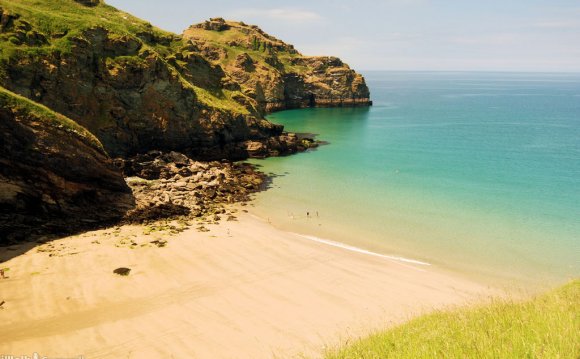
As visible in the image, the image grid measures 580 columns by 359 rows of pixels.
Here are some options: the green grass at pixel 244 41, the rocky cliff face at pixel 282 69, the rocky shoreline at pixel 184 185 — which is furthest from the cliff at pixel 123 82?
the green grass at pixel 244 41

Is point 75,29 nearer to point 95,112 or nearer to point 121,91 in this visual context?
point 121,91

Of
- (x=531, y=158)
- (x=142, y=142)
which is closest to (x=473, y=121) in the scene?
(x=531, y=158)

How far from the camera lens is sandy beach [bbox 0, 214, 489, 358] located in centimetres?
1648

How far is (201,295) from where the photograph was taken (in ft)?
68.8

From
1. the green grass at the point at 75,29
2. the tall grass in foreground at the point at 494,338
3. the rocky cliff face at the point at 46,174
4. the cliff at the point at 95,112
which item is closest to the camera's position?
the tall grass in foreground at the point at 494,338

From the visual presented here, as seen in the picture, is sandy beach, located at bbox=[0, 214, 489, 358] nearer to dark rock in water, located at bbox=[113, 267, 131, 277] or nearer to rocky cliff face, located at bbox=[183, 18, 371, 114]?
dark rock in water, located at bbox=[113, 267, 131, 277]

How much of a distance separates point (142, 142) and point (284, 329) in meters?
39.7

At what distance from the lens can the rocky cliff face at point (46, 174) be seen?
1046 inches

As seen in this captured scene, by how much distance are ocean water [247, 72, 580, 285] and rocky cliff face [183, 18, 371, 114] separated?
60110mm

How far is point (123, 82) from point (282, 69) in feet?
339

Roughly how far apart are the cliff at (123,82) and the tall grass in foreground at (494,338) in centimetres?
4605

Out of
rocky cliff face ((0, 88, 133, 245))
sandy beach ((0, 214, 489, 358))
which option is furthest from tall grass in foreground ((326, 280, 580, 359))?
rocky cliff face ((0, 88, 133, 245))

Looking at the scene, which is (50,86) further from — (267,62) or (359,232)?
(267,62)

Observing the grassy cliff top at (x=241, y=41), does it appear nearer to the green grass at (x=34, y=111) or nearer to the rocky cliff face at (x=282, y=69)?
the rocky cliff face at (x=282, y=69)
